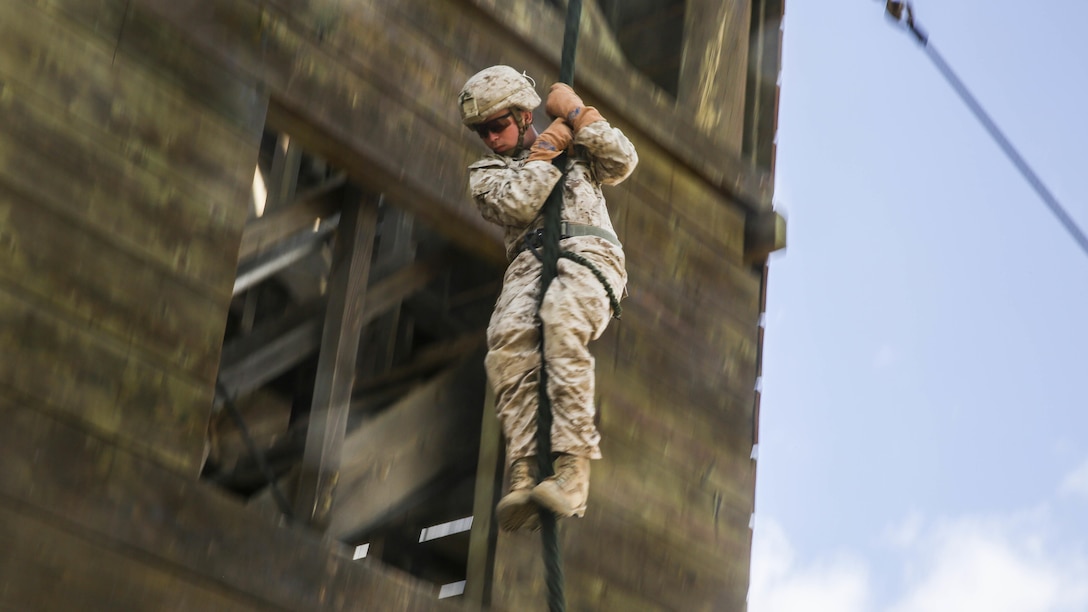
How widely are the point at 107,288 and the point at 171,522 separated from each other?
1028 millimetres

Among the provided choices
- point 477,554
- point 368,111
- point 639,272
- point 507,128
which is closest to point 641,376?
point 639,272

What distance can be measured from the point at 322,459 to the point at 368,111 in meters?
1.82

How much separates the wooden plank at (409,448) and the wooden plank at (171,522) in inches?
62.9

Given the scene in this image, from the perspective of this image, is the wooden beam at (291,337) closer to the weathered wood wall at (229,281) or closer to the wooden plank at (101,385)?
the weathered wood wall at (229,281)

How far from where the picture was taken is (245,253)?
9.12 m

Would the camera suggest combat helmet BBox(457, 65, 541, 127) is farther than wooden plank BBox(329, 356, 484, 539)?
No

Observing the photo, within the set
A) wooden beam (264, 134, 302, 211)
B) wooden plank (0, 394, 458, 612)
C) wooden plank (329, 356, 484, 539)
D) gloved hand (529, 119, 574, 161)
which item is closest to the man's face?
gloved hand (529, 119, 574, 161)

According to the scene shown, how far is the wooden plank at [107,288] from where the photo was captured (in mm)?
6660

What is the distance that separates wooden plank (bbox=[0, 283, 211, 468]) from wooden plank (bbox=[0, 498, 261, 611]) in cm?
47

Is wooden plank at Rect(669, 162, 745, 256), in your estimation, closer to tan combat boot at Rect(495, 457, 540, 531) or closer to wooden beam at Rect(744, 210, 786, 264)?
wooden beam at Rect(744, 210, 786, 264)

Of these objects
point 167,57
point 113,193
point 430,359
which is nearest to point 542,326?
point 113,193

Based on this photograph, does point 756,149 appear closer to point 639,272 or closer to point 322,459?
point 639,272

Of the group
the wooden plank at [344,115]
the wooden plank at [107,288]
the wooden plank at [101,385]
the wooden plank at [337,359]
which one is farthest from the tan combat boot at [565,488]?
the wooden plank at [344,115]

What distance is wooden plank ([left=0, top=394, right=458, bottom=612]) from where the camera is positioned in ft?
21.0
